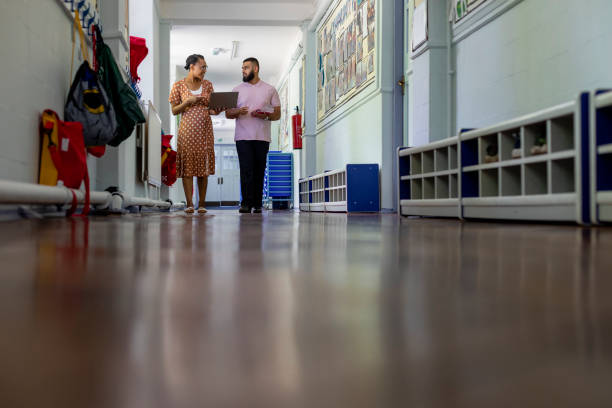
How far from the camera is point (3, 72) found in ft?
7.69

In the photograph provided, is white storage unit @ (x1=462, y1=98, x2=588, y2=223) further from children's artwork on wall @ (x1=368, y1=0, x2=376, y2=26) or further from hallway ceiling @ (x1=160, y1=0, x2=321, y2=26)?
hallway ceiling @ (x1=160, y1=0, x2=321, y2=26)

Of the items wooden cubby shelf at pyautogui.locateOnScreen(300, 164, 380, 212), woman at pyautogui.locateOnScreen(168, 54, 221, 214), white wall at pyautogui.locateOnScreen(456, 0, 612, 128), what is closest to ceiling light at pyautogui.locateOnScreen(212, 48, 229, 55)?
wooden cubby shelf at pyautogui.locateOnScreen(300, 164, 380, 212)

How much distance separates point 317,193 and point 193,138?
344 cm

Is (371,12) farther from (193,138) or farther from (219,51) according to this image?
(219,51)

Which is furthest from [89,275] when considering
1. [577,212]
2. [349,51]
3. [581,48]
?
[349,51]

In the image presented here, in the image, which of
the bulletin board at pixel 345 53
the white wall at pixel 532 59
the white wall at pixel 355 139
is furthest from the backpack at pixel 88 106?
the bulletin board at pixel 345 53

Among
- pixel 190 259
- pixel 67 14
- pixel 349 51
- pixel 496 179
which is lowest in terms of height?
pixel 190 259

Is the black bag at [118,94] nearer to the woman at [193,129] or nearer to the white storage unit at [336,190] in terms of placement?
the woman at [193,129]

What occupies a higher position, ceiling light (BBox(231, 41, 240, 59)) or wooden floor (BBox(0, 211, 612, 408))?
ceiling light (BBox(231, 41, 240, 59))

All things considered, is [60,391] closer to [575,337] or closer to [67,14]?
[575,337]

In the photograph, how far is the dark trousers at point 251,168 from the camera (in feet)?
16.8

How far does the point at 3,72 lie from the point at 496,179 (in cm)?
262

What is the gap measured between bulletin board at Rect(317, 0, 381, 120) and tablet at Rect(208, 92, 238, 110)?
207 centimetres

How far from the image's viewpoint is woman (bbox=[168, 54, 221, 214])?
4.89m
